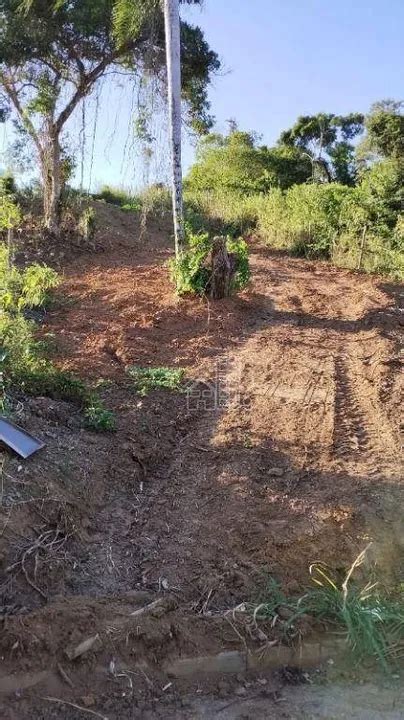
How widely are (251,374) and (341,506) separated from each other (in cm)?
224

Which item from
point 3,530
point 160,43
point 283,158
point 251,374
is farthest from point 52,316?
point 283,158

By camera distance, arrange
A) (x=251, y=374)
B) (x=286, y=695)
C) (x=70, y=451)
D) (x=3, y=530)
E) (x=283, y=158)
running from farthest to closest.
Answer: (x=283, y=158) → (x=251, y=374) → (x=70, y=451) → (x=3, y=530) → (x=286, y=695)

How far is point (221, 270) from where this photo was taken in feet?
25.1

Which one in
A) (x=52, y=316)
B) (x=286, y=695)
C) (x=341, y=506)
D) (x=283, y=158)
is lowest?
(x=286, y=695)

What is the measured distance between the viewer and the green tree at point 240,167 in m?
19.3

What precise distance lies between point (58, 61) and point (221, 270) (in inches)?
262

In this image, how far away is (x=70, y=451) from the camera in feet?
13.3

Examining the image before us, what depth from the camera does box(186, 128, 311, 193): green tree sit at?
1927 cm

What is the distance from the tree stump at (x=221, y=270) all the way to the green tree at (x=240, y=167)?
449 inches

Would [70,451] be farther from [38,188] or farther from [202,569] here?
[38,188]

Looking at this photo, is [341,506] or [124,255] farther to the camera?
[124,255]

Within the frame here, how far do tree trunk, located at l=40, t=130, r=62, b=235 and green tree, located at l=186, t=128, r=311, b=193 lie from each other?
7.26 metres

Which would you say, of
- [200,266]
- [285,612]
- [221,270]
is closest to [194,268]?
[200,266]

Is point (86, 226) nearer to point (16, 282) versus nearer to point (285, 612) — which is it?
point (16, 282)
